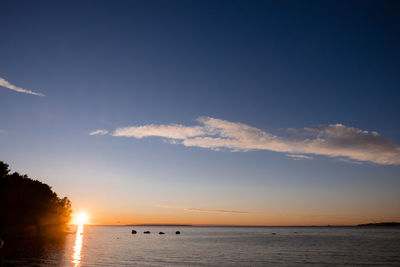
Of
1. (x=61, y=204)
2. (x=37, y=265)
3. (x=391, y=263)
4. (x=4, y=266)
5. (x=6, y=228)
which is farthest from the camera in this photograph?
(x=61, y=204)

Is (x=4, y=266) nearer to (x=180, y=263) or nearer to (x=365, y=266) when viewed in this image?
(x=180, y=263)

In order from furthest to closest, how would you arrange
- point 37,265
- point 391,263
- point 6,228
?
1. point 6,228
2. point 391,263
3. point 37,265

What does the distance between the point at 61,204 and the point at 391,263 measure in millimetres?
163620

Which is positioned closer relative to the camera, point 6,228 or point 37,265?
point 37,265

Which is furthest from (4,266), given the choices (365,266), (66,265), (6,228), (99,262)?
(6,228)

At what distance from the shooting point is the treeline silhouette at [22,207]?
9538cm

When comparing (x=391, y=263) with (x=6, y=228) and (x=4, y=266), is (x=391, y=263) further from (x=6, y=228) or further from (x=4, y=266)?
(x=6, y=228)

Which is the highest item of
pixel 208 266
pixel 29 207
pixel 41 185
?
pixel 41 185

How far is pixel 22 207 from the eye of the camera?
105938 millimetres

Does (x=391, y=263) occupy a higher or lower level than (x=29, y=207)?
lower

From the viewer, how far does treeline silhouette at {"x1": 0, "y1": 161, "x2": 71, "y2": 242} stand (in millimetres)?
95375

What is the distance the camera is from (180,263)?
52094 millimetres

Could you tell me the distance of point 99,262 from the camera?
4959cm

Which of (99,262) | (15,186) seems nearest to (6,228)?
(15,186)
